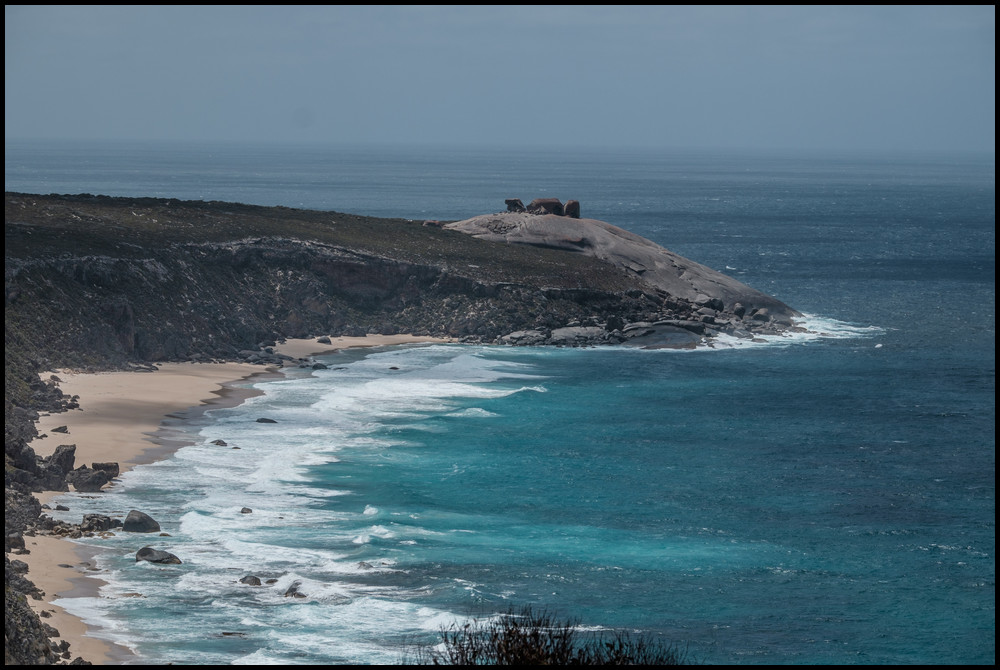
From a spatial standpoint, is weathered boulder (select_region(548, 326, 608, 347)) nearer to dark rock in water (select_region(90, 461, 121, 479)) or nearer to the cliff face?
the cliff face

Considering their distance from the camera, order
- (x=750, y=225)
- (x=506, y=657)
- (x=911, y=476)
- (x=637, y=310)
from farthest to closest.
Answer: (x=750, y=225)
(x=637, y=310)
(x=911, y=476)
(x=506, y=657)

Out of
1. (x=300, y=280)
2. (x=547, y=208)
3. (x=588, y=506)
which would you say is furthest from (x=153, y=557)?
(x=547, y=208)

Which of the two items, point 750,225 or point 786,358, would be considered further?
point 750,225

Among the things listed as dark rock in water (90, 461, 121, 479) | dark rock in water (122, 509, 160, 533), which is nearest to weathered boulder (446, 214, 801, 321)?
dark rock in water (90, 461, 121, 479)

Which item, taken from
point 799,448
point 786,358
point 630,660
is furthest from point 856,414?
point 630,660

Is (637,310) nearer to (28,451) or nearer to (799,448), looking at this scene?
(799,448)

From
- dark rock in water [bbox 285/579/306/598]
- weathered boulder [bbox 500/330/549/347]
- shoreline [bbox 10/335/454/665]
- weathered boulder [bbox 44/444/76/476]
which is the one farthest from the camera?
weathered boulder [bbox 500/330/549/347]
